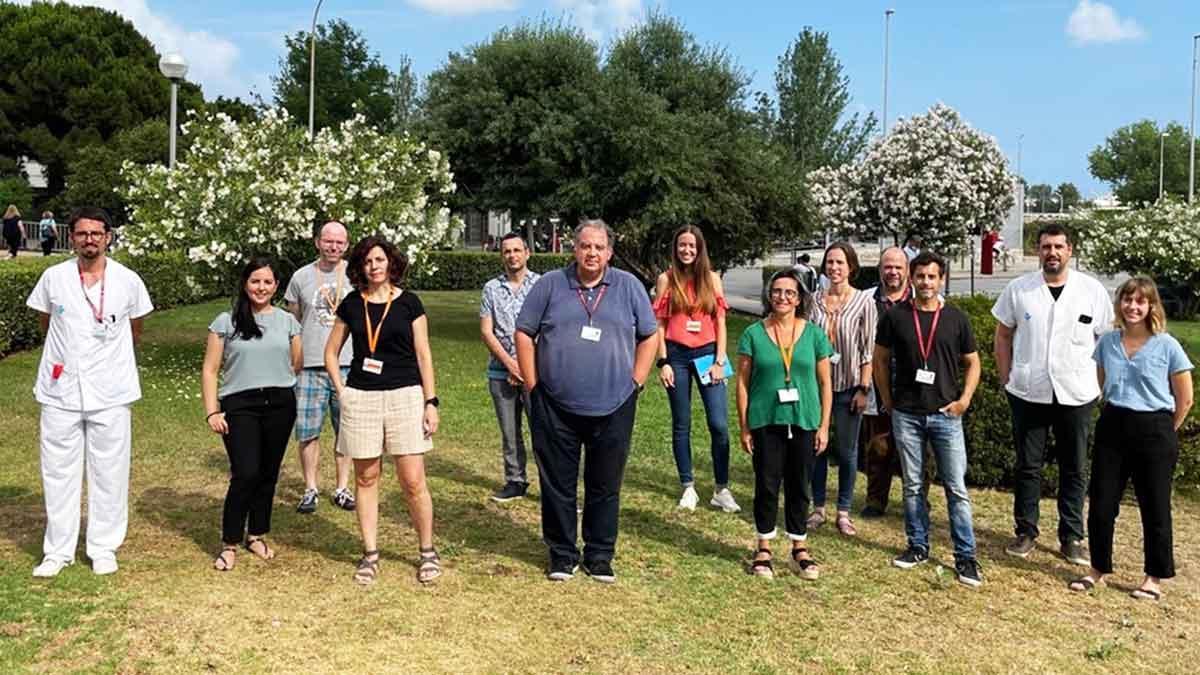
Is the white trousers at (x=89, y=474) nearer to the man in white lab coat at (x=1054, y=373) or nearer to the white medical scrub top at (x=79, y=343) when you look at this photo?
the white medical scrub top at (x=79, y=343)

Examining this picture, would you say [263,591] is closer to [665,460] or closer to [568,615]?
[568,615]

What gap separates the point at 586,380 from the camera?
17.0 feet

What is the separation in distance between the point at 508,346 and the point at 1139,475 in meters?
3.57

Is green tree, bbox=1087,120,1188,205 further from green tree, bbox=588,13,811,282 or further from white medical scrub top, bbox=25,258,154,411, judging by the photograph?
white medical scrub top, bbox=25,258,154,411

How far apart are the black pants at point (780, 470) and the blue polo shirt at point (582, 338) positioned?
2.47 feet

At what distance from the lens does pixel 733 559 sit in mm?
5754

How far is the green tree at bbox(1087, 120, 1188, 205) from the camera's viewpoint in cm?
9644

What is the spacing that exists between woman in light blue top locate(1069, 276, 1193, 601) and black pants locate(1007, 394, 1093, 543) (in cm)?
34

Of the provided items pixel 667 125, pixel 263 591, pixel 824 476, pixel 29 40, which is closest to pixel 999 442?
pixel 824 476

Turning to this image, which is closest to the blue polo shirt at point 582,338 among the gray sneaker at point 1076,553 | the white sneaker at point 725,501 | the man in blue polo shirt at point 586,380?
the man in blue polo shirt at point 586,380

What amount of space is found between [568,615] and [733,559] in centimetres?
126

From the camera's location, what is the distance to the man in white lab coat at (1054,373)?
5.71m

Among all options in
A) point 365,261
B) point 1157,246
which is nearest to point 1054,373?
point 365,261

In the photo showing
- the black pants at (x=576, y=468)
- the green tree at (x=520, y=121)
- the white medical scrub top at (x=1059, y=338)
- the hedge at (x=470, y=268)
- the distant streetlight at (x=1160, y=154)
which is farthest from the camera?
the distant streetlight at (x=1160, y=154)
